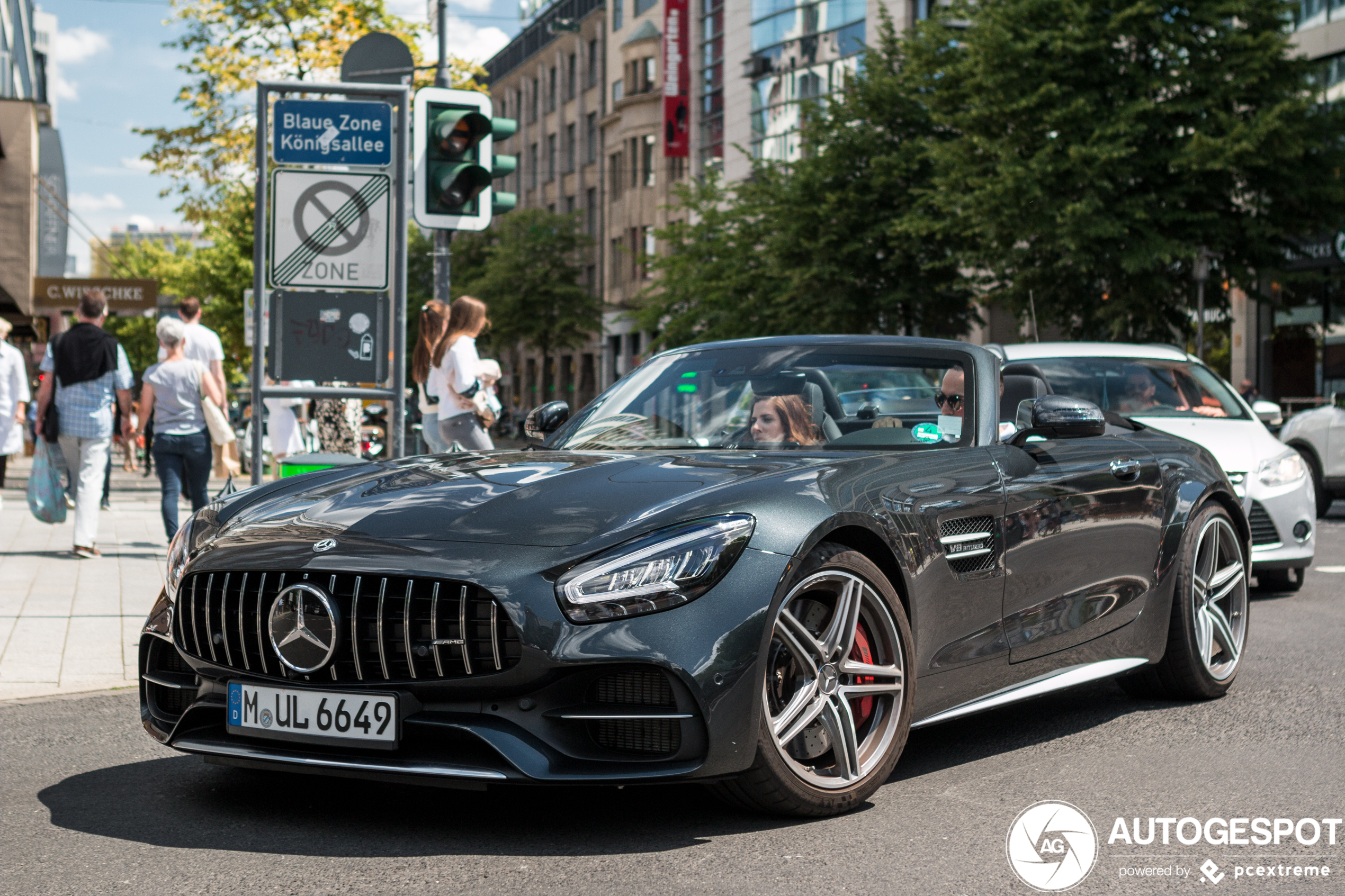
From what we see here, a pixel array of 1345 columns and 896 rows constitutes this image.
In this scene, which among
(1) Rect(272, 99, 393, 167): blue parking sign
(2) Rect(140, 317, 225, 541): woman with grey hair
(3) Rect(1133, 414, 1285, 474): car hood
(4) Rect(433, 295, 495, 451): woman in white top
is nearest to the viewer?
(1) Rect(272, 99, 393, 167): blue parking sign

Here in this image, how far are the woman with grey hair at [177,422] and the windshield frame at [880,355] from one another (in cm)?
Result: 608

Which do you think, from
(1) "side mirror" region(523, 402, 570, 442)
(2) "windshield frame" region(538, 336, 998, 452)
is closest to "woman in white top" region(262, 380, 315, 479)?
(1) "side mirror" region(523, 402, 570, 442)

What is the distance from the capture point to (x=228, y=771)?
15.7 ft

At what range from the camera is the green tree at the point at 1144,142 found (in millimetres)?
22906

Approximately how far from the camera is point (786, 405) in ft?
16.6

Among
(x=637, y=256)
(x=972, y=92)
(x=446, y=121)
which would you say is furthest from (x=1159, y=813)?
(x=637, y=256)

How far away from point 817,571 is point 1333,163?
22.2 meters

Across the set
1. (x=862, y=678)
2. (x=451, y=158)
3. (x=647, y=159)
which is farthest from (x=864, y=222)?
(x=647, y=159)

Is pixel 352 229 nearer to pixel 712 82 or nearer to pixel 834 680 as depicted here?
pixel 834 680

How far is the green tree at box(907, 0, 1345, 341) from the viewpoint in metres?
22.9

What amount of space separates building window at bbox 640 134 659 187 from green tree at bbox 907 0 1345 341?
36.8 meters

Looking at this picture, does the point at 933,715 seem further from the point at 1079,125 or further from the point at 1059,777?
the point at 1079,125

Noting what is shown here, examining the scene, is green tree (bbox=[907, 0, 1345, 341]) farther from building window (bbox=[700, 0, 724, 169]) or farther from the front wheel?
building window (bbox=[700, 0, 724, 169])

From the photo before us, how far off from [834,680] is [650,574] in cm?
69
